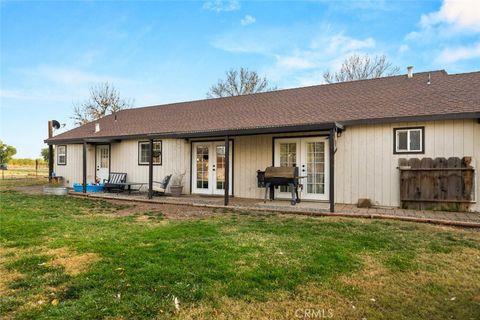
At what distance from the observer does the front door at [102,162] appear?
45.9 ft

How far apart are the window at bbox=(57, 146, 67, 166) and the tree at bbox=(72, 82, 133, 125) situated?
38.7 feet

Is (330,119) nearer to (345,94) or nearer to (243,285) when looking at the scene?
(345,94)

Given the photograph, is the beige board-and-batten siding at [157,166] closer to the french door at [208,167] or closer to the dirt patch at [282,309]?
the french door at [208,167]

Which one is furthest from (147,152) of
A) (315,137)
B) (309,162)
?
Result: (315,137)

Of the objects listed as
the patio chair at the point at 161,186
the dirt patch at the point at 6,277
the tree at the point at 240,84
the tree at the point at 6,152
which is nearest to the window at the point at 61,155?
the patio chair at the point at 161,186

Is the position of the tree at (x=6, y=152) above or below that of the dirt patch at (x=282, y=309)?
above

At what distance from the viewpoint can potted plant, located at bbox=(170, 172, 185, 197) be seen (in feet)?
36.9

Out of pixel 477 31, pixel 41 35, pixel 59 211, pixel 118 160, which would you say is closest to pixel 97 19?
pixel 41 35

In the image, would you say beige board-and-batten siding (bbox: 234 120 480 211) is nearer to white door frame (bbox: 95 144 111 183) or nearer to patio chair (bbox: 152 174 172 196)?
patio chair (bbox: 152 174 172 196)

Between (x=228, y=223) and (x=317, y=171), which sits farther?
(x=317, y=171)

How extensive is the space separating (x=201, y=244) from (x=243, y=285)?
1.53 meters

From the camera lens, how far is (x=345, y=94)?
10.8 meters

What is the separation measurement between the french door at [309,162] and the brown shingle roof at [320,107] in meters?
0.72

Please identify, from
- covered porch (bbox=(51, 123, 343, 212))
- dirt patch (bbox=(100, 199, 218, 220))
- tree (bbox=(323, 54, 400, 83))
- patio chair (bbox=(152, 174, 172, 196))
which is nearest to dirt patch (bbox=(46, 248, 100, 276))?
dirt patch (bbox=(100, 199, 218, 220))
